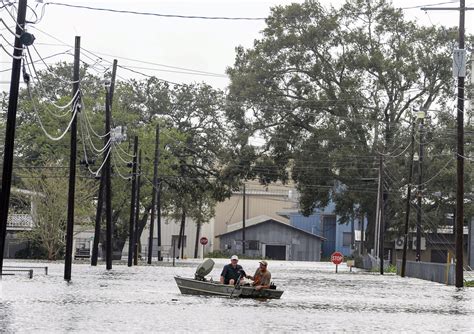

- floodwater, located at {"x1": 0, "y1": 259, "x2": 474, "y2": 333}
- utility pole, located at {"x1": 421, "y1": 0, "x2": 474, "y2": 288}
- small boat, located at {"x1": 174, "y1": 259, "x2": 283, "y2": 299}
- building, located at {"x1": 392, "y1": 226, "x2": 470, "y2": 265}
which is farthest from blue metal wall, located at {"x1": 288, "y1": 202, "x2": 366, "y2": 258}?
small boat, located at {"x1": 174, "y1": 259, "x2": 283, "y2": 299}

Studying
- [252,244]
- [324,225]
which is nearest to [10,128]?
[252,244]

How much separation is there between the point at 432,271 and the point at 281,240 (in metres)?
77.5

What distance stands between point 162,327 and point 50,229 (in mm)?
61361

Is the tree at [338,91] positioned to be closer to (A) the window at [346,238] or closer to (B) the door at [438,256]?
(B) the door at [438,256]

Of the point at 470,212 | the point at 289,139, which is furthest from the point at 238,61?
the point at 470,212

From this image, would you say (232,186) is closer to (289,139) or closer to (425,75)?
(289,139)

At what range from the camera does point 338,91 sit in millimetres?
81562

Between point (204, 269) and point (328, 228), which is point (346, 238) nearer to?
point (328, 228)

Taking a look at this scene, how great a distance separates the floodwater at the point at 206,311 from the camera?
21.5m

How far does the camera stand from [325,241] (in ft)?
466

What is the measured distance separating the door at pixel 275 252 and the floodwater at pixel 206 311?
9549cm

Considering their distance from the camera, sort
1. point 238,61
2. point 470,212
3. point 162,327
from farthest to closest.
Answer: point 238,61
point 470,212
point 162,327

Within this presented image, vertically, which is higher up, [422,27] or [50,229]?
[422,27]

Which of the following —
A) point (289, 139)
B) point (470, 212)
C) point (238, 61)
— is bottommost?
point (470, 212)
